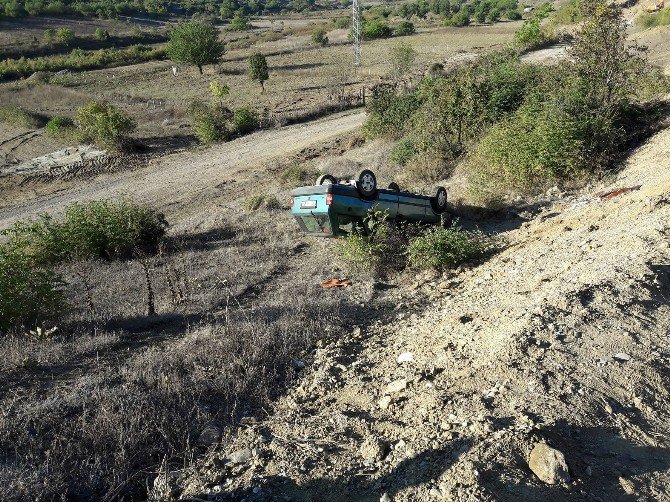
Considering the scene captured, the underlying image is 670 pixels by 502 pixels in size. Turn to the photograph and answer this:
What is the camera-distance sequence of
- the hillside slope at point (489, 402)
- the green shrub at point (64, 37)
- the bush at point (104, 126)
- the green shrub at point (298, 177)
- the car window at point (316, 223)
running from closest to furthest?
the hillside slope at point (489, 402) → the car window at point (316, 223) → the green shrub at point (298, 177) → the bush at point (104, 126) → the green shrub at point (64, 37)

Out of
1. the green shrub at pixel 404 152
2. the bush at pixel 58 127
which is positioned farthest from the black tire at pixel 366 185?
the bush at pixel 58 127

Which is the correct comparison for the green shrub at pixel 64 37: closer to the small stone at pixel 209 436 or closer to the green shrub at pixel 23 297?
the green shrub at pixel 23 297

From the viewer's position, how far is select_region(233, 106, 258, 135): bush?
25.3 m

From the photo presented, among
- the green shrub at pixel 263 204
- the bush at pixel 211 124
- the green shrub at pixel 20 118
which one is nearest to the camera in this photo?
the green shrub at pixel 263 204

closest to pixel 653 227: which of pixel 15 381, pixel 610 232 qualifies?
pixel 610 232

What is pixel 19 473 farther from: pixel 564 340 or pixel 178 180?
pixel 178 180

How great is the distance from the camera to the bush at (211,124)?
78.9ft

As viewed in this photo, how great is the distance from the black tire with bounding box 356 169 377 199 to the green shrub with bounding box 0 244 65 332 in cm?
482

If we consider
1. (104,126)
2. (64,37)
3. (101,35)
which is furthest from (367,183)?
(101,35)

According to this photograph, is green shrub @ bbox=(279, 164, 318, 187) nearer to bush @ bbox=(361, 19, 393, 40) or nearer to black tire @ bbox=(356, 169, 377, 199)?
black tire @ bbox=(356, 169, 377, 199)

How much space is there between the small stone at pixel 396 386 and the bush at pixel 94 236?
7207 millimetres

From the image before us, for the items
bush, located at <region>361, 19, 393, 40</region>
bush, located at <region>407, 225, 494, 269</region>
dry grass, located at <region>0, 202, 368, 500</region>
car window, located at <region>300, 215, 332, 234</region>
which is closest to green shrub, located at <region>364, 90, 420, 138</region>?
car window, located at <region>300, 215, 332, 234</region>

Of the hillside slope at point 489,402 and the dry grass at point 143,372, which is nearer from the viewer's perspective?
the hillside slope at point 489,402

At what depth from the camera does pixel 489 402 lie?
4000mm
